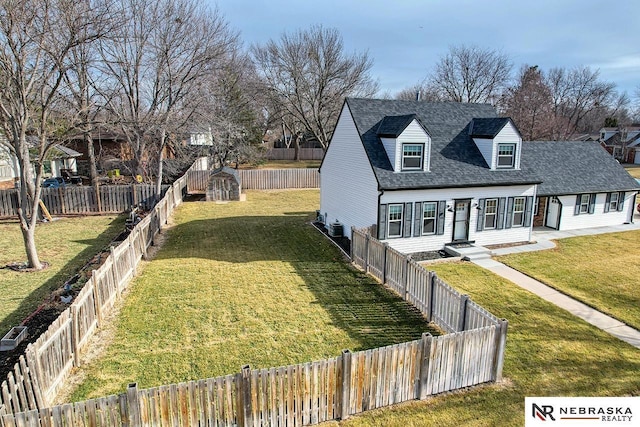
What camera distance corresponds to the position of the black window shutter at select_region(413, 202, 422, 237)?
54.1 ft

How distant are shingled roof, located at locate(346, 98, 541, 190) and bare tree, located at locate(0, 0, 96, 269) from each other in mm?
11056

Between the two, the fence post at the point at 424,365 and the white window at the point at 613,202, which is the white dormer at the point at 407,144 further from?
the white window at the point at 613,202

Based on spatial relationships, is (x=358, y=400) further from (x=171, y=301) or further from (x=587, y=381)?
(x=171, y=301)

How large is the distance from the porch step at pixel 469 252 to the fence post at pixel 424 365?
981 centimetres

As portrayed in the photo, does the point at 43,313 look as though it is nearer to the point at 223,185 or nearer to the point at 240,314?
the point at 240,314

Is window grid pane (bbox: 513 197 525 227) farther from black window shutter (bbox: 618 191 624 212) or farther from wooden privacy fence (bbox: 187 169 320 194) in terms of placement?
wooden privacy fence (bbox: 187 169 320 194)

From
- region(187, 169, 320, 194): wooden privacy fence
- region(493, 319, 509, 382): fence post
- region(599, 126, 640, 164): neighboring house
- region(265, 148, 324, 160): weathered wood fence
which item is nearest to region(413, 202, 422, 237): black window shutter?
region(493, 319, 509, 382): fence post

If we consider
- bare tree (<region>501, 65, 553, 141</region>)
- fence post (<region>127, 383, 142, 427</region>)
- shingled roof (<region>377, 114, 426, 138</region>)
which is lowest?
fence post (<region>127, 383, 142, 427</region>)

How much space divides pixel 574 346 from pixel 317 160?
184ft

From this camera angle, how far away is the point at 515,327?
33.9 ft

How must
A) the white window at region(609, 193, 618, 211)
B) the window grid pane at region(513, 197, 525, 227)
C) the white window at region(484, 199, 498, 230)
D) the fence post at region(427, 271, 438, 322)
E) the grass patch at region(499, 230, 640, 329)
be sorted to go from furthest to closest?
the white window at region(609, 193, 618, 211) < the window grid pane at region(513, 197, 525, 227) < the white window at region(484, 199, 498, 230) < the grass patch at region(499, 230, 640, 329) < the fence post at region(427, 271, 438, 322)

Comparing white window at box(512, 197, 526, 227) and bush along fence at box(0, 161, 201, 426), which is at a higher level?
white window at box(512, 197, 526, 227)

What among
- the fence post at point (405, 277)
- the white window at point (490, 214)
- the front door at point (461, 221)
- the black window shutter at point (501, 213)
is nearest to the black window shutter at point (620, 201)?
the black window shutter at point (501, 213)

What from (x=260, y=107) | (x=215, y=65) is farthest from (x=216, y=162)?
(x=215, y=65)
